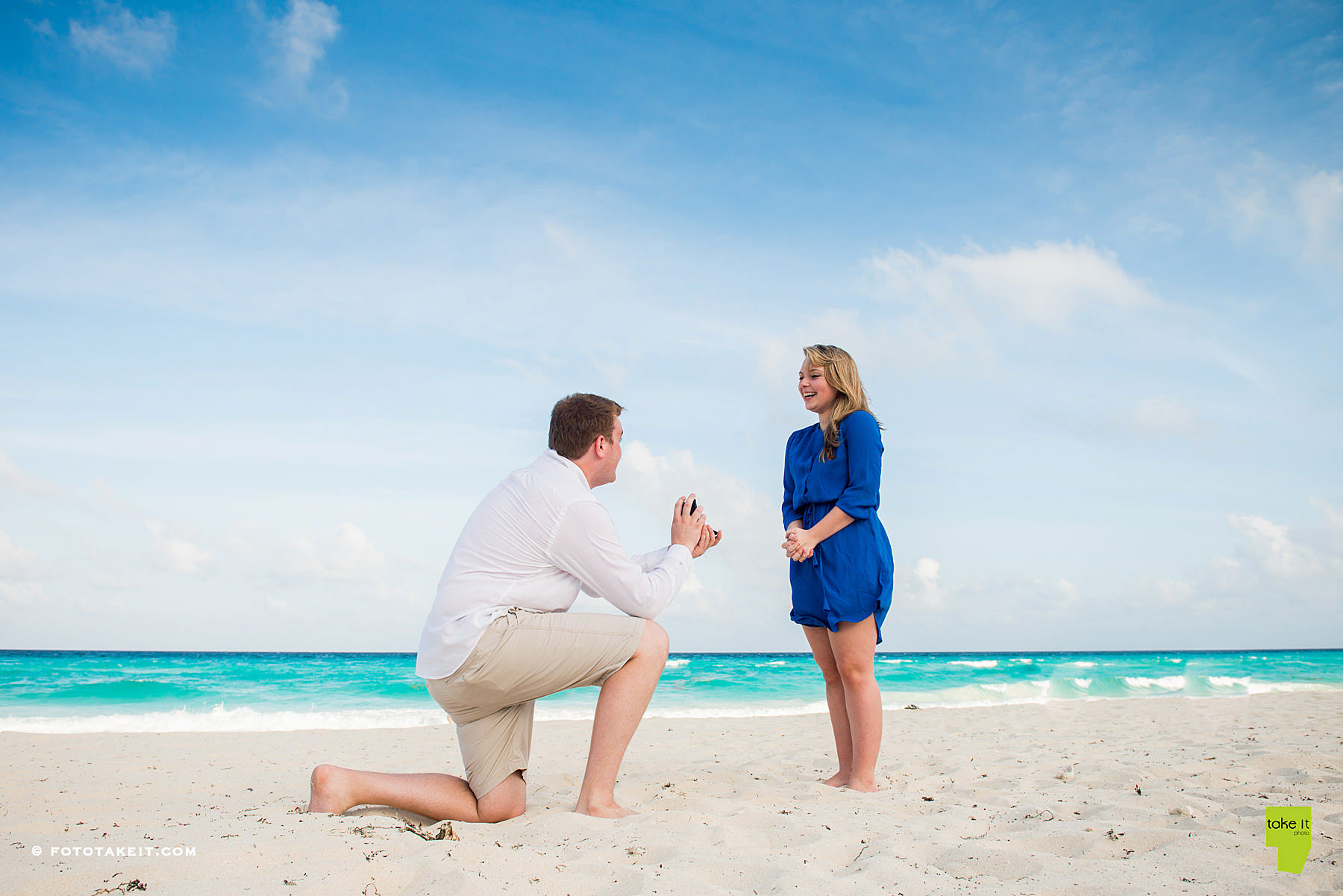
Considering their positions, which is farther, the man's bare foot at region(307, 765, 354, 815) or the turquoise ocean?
the turquoise ocean

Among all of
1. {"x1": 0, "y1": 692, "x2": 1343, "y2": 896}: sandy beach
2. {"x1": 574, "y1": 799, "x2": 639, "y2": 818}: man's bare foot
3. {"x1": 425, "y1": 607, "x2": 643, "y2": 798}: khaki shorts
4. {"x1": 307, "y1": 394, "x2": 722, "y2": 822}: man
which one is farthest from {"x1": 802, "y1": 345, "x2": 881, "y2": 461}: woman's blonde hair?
{"x1": 574, "y1": 799, "x2": 639, "y2": 818}: man's bare foot

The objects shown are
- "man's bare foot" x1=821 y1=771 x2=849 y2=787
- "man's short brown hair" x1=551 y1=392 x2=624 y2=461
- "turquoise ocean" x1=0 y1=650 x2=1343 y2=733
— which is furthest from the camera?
"turquoise ocean" x1=0 y1=650 x2=1343 y2=733

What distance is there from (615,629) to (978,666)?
1033 inches

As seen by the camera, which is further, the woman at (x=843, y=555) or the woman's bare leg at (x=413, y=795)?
the woman at (x=843, y=555)

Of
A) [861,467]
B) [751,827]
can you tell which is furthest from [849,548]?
[751,827]

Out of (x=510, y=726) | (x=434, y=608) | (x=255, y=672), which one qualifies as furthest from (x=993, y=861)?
(x=255, y=672)

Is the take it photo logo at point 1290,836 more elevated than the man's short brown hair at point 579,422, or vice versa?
the man's short brown hair at point 579,422

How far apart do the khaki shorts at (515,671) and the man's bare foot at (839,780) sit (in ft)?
4.53

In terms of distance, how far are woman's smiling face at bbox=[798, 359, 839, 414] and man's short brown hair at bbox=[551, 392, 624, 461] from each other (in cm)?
112

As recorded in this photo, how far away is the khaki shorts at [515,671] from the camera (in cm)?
263

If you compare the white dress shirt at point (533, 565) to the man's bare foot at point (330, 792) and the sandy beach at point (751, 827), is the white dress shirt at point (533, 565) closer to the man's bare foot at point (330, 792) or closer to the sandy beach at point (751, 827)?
the man's bare foot at point (330, 792)

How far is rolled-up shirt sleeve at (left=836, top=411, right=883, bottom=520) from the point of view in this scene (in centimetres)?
343

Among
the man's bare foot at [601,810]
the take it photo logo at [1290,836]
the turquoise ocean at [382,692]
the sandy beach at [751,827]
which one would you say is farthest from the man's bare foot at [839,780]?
the turquoise ocean at [382,692]

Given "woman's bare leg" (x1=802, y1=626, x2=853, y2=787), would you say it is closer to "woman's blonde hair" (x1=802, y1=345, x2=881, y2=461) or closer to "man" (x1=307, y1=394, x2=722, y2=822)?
"woman's blonde hair" (x1=802, y1=345, x2=881, y2=461)
